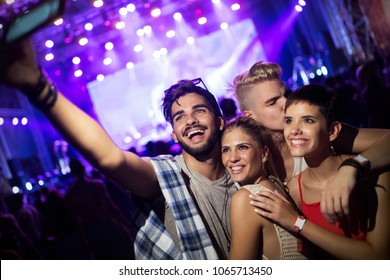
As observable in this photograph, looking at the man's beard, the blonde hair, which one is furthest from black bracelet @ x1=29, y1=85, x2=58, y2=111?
the blonde hair

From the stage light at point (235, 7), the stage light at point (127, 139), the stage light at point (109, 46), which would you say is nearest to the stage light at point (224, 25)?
the stage light at point (235, 7)

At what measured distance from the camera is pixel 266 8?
100 inches

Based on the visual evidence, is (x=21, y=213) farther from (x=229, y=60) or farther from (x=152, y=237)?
(x=229, y=60)

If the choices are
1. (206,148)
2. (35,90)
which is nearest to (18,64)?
(35,90)

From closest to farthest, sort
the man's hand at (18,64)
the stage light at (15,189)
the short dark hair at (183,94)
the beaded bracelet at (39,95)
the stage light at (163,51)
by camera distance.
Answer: the man's hand at (18,64)
the beaded bracelet at (39,95)
the short dark hair at (183,94)
the stage light at (163,51)
the stage light at (15,189)

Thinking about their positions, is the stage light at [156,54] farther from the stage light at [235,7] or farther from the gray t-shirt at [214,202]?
the gray t-shirt at [214,202]

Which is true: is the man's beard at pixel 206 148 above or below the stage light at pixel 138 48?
below

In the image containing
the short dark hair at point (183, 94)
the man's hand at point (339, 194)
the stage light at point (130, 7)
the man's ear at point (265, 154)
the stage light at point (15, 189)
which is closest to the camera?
the man's hand at point (339, 194)

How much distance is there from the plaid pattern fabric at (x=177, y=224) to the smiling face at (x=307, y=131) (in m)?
0.66

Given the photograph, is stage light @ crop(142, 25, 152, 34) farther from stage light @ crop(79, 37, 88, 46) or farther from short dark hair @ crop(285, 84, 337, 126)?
short dark hair @ crop(285, 84, 337, 126)

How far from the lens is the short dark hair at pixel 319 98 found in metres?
2.05

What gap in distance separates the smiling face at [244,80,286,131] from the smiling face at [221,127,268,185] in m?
0.16

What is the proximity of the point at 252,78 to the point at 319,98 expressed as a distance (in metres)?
0.42
